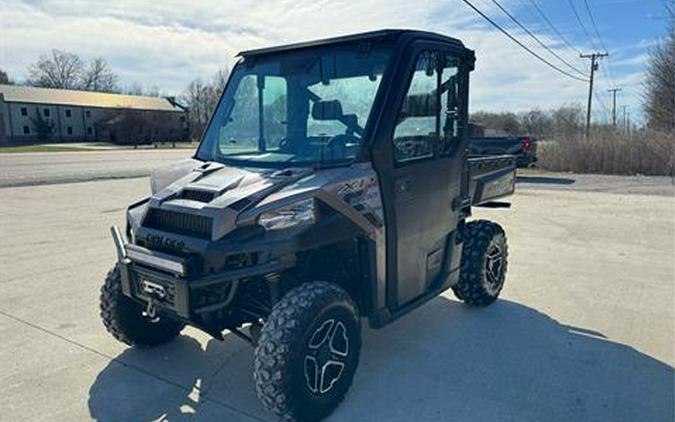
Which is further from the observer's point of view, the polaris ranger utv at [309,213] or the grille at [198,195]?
the grille at [198,195]

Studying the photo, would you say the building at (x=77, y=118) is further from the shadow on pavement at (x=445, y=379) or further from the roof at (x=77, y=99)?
the shadow on pavement at (x=445, y=379)

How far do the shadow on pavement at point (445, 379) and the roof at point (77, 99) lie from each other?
70123 millimetres

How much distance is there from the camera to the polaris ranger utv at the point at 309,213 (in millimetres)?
2699

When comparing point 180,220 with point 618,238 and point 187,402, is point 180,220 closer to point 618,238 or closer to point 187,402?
point 187,402

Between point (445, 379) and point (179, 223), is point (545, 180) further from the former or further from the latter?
point (179, 223)

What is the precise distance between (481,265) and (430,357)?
1.23 meters

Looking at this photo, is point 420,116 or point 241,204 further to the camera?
point 420,116

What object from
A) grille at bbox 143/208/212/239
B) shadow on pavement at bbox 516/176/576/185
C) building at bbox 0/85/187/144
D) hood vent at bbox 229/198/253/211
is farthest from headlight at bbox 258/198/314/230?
building at bbox 0/85/187/144

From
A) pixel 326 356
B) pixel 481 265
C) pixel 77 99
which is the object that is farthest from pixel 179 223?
pixel 77 99

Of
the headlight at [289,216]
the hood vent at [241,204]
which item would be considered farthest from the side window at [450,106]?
the hood vent at [241,204]

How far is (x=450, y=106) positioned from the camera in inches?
149

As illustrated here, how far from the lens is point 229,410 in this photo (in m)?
3.03

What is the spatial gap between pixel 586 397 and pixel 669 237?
6.49 m

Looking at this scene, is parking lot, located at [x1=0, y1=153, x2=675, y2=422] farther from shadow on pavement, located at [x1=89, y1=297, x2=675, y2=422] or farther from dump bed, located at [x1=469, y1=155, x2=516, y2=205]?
dump bed, located at [x1=469, y1=155, x2=516, y2=205]
